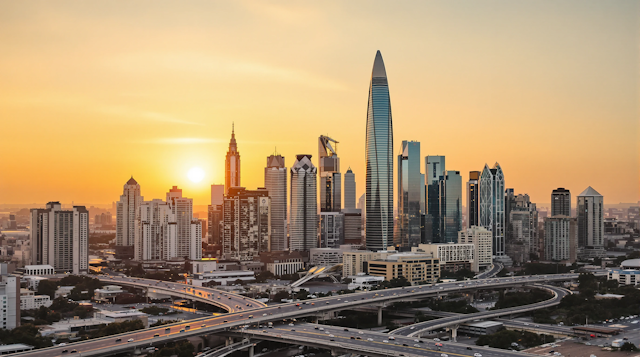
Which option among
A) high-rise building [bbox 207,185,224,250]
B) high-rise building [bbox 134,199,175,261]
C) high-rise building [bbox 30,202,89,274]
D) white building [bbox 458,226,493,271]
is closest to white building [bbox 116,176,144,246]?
high-rise building [bbox 207,185,224,250]

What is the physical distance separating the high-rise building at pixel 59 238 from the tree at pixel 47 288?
10840 mm

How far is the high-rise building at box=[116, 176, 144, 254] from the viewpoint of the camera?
75625mm

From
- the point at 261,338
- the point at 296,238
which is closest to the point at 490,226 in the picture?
the point at 296,238

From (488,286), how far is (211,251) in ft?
120

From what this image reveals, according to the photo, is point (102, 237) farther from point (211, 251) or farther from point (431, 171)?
point (431, 171)

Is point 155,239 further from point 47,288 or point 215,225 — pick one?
point 47,288

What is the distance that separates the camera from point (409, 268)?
4419 centimetres

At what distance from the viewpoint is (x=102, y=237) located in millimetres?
89375

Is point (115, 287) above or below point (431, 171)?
below

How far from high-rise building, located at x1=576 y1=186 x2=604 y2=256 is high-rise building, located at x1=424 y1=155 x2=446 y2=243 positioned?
12.9m

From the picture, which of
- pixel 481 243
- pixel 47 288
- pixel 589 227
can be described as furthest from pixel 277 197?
pixel 47 288

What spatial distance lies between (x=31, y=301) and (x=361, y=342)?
1820 cm

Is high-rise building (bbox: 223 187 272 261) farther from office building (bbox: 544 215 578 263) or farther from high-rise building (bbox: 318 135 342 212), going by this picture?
office building (bbox: 544 215 578 263)

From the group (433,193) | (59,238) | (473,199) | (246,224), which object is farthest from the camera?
(433,193)
